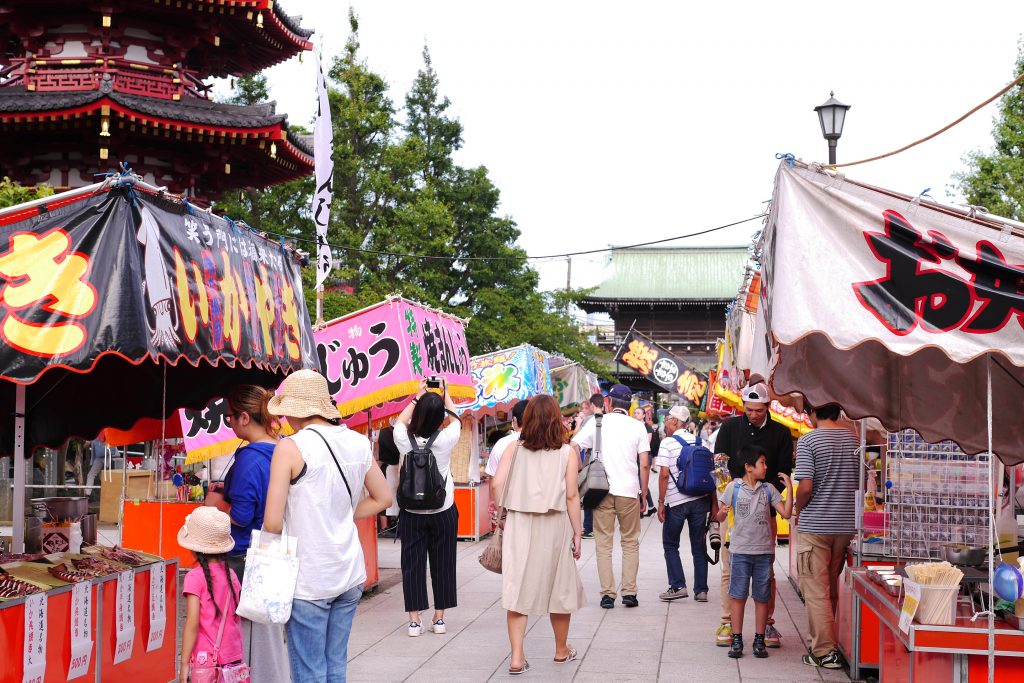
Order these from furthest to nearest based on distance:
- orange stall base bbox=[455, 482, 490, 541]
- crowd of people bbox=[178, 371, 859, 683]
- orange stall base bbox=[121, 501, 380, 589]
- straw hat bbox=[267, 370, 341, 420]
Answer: orange stall base bbox=[455, 482, 490, 541], orange stall base bbox=[121, 501, 380, 589], straw hat bbox=[267, 370, 341, 420], crowd of people bbox=[178, 371, 859, 683]

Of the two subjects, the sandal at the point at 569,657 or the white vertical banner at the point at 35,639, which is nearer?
the white vertical banner at the point at 35,639

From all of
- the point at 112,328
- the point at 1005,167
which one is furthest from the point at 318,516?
the point at 1005,167

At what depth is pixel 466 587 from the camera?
11719mm

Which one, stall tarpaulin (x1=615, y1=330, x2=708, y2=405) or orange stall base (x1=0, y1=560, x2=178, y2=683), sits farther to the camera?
stall tarpaulin (x1=615, y1=330, x2=708, y2=405)

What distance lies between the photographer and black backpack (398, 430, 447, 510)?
8875 millimetres

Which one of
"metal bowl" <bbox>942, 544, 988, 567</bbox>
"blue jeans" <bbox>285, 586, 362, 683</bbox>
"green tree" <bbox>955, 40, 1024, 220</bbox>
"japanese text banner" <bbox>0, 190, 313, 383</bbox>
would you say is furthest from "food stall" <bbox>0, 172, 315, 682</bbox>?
"green tree" <bbox>955, 40, 1024, 220</bbox>

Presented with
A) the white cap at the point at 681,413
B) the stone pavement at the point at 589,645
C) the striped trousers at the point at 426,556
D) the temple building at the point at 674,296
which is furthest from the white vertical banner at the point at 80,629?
the temple building at the point at 674,296

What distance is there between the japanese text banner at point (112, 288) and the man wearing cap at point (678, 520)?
237 inches

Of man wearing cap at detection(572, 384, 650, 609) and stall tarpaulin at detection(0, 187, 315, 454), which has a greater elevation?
stall tarpaulin at detection(0, 187, 315, 454)

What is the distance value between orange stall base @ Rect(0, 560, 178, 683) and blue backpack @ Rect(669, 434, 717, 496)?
541cm

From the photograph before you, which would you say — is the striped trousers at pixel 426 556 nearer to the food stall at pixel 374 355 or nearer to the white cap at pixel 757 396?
the white cap at pixel 757 396

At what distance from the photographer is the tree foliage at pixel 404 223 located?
28.6 m

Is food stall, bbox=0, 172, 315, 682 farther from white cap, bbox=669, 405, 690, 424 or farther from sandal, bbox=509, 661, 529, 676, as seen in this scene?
white cap, bbox=669, 405, 690, 424

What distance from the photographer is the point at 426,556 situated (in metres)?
9.23
